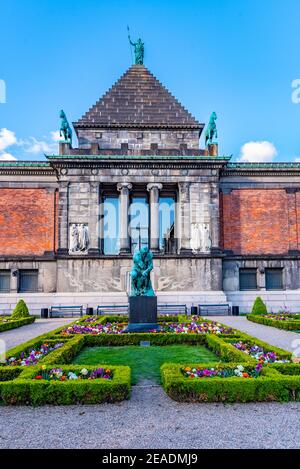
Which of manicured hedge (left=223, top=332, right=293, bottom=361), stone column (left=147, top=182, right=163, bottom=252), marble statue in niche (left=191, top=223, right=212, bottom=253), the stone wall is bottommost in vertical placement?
manicured hedge (left=223, top=332, right=293, bottom=361)

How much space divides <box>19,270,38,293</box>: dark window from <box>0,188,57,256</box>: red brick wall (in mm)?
1593

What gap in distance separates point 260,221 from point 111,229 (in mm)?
13032

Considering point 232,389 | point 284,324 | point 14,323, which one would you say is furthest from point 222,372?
point 14,323

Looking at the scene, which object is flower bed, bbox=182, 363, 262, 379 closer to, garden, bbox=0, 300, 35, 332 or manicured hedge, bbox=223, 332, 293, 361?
manicured hedge, bbox=223, 332, 293, 361

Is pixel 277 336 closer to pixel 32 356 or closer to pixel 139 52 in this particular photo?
pixel 32 356

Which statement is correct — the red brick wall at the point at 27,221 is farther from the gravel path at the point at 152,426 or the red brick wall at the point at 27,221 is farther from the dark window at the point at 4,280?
the gravel path at the point at 152,426

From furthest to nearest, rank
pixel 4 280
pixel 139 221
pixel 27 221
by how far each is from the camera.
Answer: pixel 139 221, pixel 27 221, pixel 4 280

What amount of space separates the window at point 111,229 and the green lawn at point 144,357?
57.7ft

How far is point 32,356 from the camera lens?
11.5 metres

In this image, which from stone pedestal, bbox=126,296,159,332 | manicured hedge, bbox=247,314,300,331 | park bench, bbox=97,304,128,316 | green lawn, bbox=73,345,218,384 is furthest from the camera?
park bench, bbox=97,304,128,316

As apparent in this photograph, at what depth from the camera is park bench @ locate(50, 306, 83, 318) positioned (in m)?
27.4

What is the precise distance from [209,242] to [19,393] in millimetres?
23787

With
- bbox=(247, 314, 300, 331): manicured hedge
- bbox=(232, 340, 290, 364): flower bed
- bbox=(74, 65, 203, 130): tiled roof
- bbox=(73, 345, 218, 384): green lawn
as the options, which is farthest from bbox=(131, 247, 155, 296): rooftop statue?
bbox=(74, 65, 203, 130): tiled roof

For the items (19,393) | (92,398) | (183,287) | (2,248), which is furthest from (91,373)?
(2,248)
